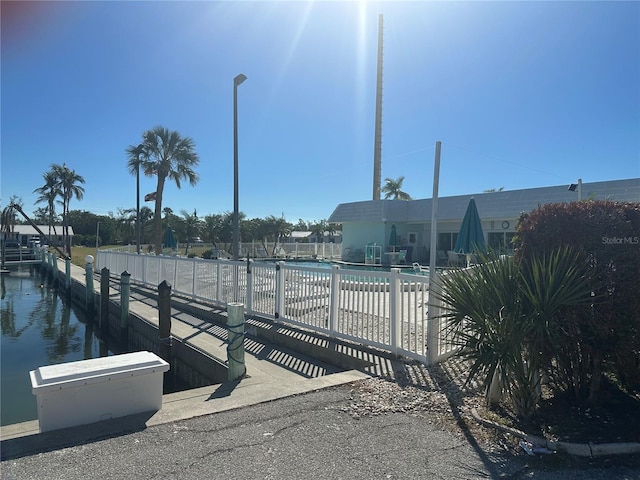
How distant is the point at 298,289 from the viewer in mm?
7965

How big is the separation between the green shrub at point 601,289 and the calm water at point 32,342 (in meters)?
8.47

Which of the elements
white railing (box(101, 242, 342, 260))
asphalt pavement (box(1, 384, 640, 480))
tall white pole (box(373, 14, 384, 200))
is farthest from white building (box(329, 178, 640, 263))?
asphalt pavement (box(1, 384, 640, 480))

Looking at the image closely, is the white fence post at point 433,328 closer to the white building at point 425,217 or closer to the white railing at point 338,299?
the white railing at point 338,299

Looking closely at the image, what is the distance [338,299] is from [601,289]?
390 cm

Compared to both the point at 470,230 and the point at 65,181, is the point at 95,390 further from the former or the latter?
the point at 65,181

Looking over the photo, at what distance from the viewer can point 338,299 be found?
7055 millimetres

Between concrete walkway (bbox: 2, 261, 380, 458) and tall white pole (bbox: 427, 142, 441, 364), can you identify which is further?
tall white pole (bbox: 427, 142, 441, 364)

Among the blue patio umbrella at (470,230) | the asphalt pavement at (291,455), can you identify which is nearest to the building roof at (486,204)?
the blue patio umbrella at (470,230)

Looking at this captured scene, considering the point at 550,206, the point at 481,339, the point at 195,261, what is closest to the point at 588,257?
the point at 550,206

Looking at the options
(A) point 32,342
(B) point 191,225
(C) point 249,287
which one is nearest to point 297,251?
(B) point 191,225

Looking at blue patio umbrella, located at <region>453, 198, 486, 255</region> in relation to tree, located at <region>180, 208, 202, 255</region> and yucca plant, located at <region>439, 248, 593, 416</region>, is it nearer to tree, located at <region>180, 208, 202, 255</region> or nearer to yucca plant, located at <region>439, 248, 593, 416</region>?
yucca plant, located at <region>439, 248, 593, 416</region>

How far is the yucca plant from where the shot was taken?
3707 mm

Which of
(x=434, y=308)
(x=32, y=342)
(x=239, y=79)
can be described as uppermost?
(x=239, y=79)

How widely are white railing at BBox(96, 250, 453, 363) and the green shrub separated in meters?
1.20
